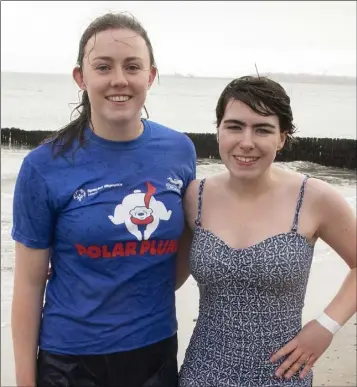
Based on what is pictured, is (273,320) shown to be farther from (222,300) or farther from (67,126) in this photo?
(67,126)

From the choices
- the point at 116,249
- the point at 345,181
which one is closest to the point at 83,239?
the point at 116,249

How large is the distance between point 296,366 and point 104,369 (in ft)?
2.47

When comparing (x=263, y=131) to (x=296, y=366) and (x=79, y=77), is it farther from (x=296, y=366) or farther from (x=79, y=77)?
(x=296, y=366)

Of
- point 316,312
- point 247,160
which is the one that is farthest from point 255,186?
point 316,312

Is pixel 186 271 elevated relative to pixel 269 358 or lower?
elevated

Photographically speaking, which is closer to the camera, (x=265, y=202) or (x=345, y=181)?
(x=265, y=202)

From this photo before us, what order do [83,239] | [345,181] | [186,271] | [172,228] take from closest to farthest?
[83,239]
[172,228]
[186,271]
[345,181]

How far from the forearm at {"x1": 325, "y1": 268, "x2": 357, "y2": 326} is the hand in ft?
0.23

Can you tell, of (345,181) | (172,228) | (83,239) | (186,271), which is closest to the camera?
(83,239)

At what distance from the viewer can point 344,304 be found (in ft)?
7.53

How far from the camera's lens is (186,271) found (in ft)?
8.43

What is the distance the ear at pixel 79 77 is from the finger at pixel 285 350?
1323 millimetres

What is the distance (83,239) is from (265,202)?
2.49 ft

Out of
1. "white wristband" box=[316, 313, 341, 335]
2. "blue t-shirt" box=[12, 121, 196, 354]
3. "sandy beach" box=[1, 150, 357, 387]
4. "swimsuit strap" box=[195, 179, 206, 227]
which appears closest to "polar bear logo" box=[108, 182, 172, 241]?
"blue t-shirt" box=[12, 121, 196, 354]
